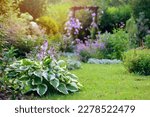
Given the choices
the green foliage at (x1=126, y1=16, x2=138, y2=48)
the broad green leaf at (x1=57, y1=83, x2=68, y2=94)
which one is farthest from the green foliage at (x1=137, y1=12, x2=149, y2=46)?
the broad green leaf at (x1=57, y1=83, x2=68, y2=94)

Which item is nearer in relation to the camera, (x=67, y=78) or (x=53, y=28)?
(x=67, y=78)

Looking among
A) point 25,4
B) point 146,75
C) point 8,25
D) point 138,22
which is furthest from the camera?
point 25,4

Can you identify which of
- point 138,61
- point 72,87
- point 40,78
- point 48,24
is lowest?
point 72,87

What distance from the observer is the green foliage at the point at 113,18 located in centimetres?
1758

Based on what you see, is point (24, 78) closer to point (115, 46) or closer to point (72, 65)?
point (72, 65)

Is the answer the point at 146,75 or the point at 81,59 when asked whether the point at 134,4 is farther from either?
the point at 146,75

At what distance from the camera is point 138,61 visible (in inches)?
361

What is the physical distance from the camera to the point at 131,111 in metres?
5.41

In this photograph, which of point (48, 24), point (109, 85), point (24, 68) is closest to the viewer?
point (24, 68)

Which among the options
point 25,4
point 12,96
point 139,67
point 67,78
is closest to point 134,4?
point 25,4

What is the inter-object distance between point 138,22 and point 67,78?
24.9 feet

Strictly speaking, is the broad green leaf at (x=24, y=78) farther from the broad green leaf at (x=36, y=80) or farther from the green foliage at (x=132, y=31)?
the green foliage at (x=132, y=31)

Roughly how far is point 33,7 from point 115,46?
4523 millimetres

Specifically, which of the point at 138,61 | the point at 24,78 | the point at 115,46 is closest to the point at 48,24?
the point at 115,46
